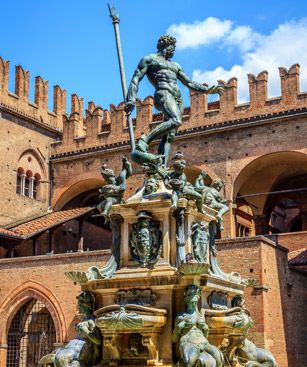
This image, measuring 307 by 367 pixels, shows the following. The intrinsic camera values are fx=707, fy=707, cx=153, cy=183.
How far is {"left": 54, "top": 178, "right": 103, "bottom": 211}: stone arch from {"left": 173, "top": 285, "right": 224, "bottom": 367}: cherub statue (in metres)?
21.5

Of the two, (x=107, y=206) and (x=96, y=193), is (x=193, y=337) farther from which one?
(x=96, y=193)

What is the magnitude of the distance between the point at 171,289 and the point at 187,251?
513mm

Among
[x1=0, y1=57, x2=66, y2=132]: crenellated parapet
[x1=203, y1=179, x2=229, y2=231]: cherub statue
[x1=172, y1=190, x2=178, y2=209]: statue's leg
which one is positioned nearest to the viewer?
[x1=172, y1=190, x2=178, y2=209]: statue's leg

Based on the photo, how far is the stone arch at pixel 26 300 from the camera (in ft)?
72.5

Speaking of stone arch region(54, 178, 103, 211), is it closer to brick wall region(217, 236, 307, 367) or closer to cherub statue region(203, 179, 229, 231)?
brick wall region(217, 236, 307, 367)

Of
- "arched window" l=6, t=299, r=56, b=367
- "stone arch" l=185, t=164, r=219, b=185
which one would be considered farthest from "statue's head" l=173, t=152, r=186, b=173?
"stone arch" l=185, t=164, r=219, b=185

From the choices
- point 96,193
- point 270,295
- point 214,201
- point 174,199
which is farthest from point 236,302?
point 96,193

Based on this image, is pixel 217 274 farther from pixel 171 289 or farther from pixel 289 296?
pixel 289 296

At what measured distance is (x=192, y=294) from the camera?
721cm

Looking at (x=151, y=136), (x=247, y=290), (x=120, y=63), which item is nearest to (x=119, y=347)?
(x=151, y=136)

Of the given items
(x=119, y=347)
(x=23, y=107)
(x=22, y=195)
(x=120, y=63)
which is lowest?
(x=119, y=347)

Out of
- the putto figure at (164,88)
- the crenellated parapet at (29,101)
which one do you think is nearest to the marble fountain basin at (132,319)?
the putto figure at (164,88)

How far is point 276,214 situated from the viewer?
111 feet

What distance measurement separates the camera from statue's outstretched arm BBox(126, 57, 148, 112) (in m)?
8.58
